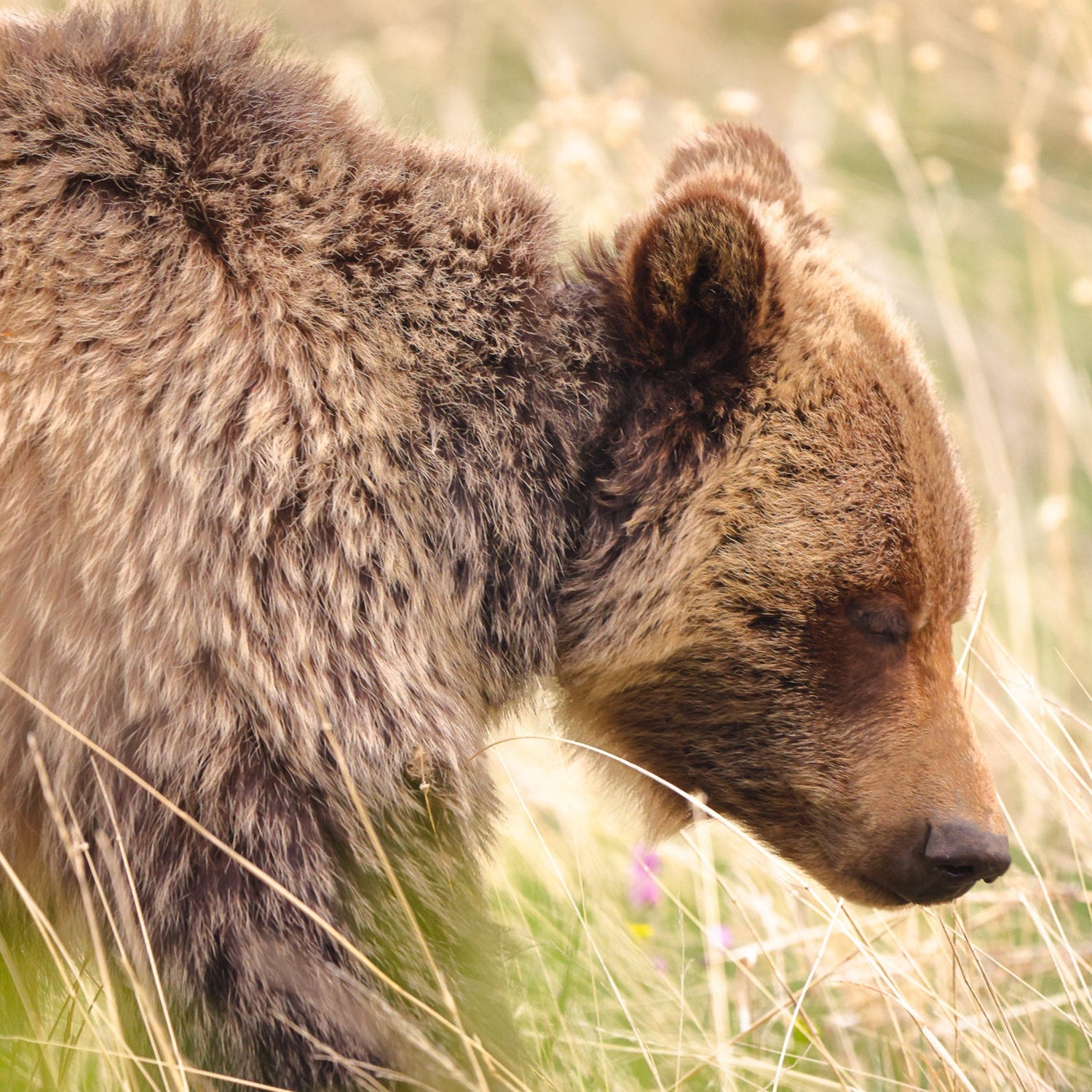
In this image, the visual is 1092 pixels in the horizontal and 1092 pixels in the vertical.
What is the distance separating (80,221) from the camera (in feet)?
9.04

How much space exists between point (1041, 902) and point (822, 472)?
231 centimetres

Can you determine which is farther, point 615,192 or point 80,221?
point 615,192

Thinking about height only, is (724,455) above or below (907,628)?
above

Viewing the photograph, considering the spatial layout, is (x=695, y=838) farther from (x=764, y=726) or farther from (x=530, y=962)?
(x=764, y=726)

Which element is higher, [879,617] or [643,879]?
[879,617]

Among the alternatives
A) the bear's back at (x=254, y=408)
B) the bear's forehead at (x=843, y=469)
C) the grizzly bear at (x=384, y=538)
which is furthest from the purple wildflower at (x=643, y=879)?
the bear's forehead at (x=843, y=469)

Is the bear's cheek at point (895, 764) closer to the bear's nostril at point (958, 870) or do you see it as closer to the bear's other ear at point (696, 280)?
the bear's nostril at point (958, 870)

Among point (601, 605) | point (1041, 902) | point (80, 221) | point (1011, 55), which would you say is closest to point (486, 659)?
point (601, 605)

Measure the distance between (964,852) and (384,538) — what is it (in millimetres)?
1480

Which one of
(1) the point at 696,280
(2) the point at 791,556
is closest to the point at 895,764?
(2) the point at 791,556

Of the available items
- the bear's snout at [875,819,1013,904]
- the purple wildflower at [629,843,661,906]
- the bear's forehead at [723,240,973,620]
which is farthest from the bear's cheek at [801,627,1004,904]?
the purple wildflower at [629,843,661,906]

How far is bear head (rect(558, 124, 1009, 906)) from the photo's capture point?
3.11 metres

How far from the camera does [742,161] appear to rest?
3.83 m

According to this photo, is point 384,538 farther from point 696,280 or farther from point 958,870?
point 958,870
